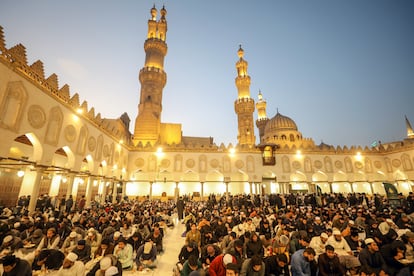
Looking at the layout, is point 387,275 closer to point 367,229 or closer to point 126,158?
point 367,229

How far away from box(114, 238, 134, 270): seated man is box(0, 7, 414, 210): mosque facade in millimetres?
6809

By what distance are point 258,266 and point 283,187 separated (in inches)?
844

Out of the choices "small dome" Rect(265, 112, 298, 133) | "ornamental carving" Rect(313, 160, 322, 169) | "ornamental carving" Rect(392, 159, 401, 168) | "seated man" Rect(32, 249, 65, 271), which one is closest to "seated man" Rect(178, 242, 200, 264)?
"seated man" Rect(32, 249, 65, 271)

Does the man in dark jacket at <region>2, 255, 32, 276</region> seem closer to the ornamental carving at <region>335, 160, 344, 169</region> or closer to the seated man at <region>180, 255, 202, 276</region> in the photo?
the seated man at <region>180, 255, 202, 276</region>

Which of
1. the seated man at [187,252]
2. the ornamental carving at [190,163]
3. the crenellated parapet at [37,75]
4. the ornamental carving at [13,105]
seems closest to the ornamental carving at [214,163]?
the ornamental carving at [190,163]

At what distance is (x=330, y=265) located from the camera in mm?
4012

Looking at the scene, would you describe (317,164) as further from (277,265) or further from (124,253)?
(124,253)

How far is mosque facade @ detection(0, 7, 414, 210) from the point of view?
9.73 meters

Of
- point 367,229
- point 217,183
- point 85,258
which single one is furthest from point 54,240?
point 217,183

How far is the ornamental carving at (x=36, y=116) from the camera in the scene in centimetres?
943

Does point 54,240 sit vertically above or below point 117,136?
below

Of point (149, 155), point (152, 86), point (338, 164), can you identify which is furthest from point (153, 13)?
point (338, 164)

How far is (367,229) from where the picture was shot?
7.27 m

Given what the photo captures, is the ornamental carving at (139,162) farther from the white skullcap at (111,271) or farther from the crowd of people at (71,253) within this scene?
the white skullcap at (111,271)
